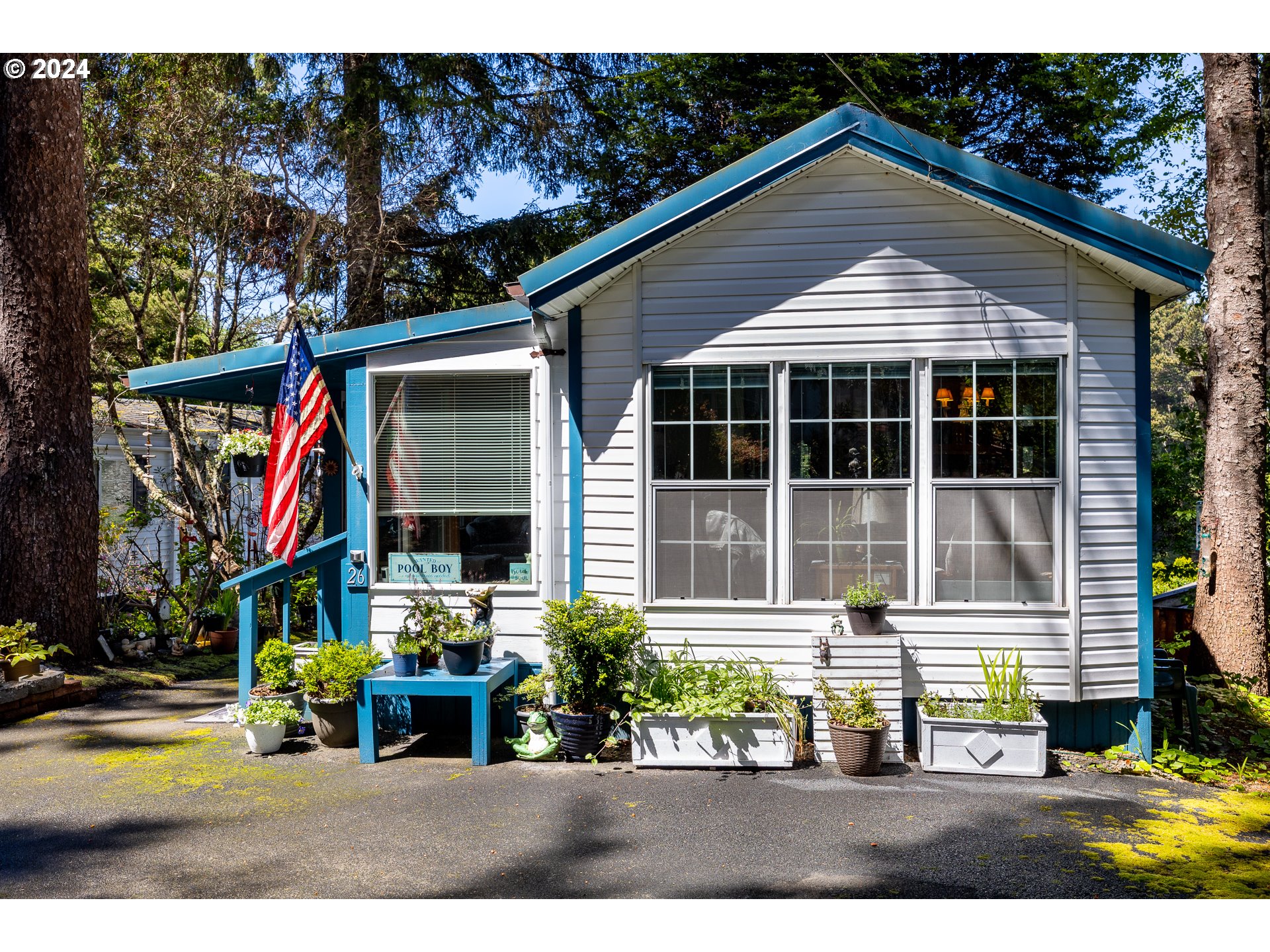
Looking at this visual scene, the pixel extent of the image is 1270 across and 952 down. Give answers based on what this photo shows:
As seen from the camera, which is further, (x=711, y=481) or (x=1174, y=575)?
(x=1174, y=575)

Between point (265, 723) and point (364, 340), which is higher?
point (364, 340)

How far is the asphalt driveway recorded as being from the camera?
13.4 feet

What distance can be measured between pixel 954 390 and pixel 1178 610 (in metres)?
4.09

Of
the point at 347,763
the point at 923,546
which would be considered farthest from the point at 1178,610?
the point at 347,763

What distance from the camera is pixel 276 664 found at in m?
6.54

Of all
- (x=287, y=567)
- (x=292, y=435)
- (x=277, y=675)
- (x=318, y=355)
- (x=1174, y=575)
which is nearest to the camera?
(x=292, y=435)

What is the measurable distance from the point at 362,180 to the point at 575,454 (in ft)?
27.3

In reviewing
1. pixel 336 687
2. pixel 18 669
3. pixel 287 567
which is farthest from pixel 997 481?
pixel 18 669

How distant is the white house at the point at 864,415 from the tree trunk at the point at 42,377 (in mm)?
5007

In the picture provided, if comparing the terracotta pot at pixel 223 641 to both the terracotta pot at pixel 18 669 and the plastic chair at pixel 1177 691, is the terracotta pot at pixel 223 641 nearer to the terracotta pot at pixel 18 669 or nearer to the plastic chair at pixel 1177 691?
the terracotta pot at pixel 18 669

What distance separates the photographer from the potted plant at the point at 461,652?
6145 millimetres

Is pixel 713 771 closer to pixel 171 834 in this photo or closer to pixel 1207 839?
pixel 1207 839

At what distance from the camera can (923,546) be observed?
612 cm

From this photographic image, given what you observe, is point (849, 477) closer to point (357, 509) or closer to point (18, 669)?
point (357, 509)
